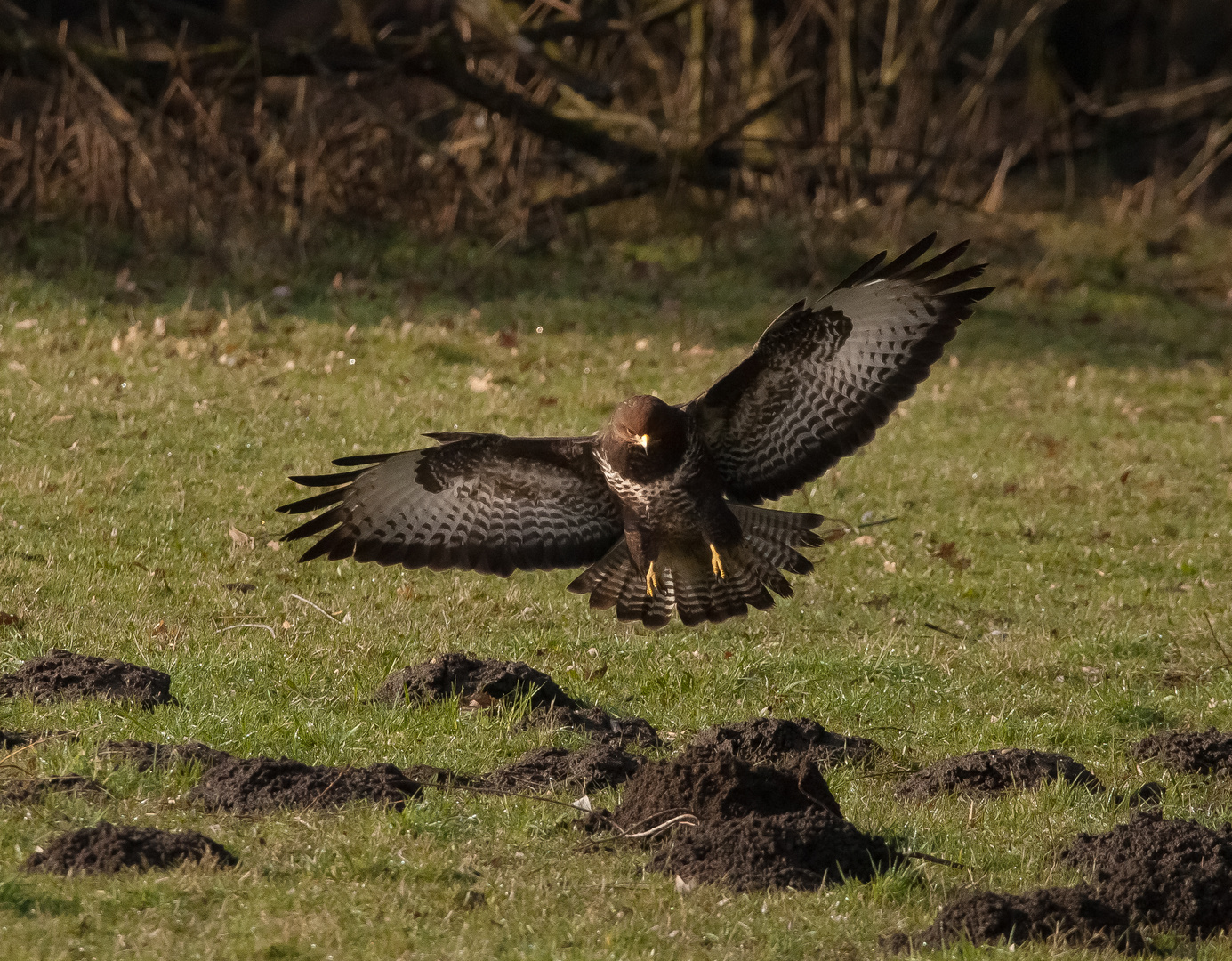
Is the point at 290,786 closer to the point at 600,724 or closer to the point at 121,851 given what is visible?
the point at 121,851

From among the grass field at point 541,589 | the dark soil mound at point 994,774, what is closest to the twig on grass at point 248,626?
the grass field at point 541,589

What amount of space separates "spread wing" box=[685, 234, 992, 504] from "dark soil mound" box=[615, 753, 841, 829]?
1.84 m

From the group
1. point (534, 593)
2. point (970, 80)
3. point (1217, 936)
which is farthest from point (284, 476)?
point (970, 80)

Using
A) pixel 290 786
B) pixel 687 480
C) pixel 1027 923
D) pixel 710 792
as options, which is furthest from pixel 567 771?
pixel 1027 923

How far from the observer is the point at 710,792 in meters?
5.01

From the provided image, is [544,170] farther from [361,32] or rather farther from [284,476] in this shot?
[284,476]

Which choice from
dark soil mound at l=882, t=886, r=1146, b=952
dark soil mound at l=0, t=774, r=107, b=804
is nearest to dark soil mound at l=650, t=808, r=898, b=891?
dark soil mound at l=882, t=886, r=1146, b=952

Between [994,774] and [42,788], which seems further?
[994,774]

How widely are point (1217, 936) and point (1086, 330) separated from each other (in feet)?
37.5

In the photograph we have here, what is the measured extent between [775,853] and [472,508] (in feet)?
8.28

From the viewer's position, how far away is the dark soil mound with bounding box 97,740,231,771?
17.3 feet

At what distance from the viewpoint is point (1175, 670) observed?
7.70 meters

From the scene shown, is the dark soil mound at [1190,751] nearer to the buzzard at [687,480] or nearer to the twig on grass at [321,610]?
the buzzard at [687,480]

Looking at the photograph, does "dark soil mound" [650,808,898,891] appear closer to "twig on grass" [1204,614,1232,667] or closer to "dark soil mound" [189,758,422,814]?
"dark soil mound" [189,758,422,814]
